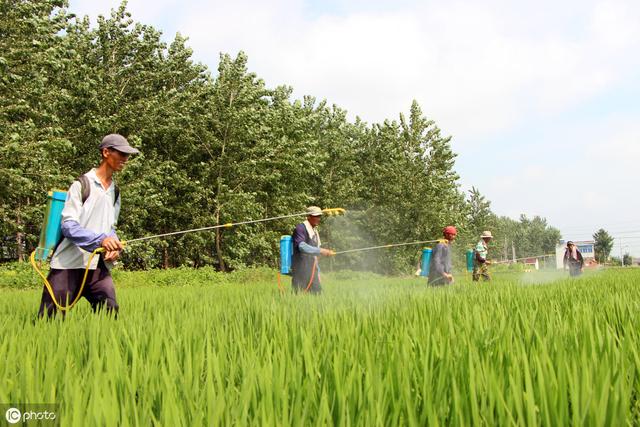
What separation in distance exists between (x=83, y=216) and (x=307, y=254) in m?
3.54

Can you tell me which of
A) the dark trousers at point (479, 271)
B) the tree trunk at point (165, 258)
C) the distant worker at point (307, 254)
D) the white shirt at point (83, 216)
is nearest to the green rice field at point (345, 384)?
the white shirt at point (83, 216)

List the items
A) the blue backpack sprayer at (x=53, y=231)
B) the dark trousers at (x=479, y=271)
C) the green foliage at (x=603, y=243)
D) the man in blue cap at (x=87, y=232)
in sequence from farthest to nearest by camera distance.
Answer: the green foliage at (x=603, y=243) → the dark trousers at (x=479, y=271) → the blue backpack sprayer at (x=53, y=231) → the man in blue cap at (x=87, y=232)

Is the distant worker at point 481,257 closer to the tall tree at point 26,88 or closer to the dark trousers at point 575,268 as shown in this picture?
the dark trousers at point 575,268

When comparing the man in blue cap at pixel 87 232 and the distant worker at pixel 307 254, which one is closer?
the man in blue cap at pixel 87 232

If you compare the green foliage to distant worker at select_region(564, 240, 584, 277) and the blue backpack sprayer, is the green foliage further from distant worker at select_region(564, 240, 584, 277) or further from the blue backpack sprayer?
the blue backpack sprayer

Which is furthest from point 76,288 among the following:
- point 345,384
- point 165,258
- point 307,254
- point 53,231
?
point 165,258

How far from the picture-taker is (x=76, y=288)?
3873 millimetres

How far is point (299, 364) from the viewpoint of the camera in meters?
2.03

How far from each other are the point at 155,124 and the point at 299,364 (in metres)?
23.9

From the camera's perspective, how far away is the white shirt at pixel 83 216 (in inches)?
146

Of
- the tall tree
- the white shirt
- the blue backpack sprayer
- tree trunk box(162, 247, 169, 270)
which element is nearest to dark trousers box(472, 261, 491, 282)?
the white shirt

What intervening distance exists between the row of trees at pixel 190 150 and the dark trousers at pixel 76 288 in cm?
1263

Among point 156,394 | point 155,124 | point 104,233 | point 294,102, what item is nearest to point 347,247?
point 294,102

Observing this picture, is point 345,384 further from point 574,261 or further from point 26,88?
point 26,88
